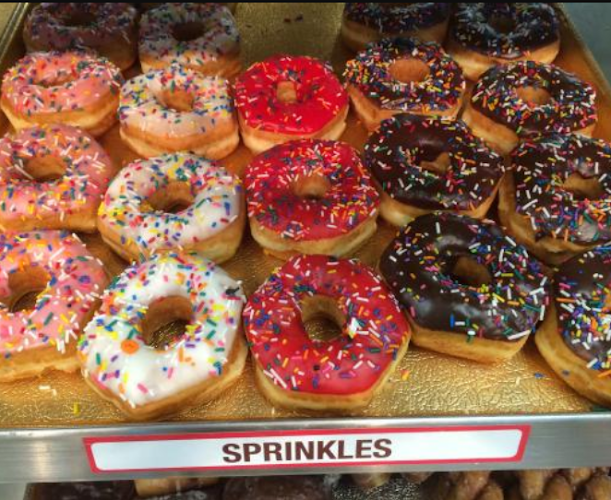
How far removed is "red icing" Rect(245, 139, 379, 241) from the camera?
5.67 ft

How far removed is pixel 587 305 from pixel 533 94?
37.2 inches

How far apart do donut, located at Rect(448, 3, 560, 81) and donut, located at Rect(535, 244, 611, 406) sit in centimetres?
98

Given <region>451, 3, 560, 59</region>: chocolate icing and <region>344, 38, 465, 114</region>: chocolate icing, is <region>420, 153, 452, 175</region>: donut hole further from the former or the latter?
<region>451, 3, 560, 59</region>: chocolate icing

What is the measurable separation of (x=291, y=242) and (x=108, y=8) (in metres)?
1.38

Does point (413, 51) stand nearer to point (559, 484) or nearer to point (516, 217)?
point (516, 217)

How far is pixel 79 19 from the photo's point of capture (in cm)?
246

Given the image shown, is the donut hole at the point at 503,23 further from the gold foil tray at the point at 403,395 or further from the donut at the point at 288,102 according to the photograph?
the gold foil tray at the point at 403,395

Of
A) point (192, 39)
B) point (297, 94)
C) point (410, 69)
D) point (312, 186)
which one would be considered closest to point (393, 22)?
point (410, 69)

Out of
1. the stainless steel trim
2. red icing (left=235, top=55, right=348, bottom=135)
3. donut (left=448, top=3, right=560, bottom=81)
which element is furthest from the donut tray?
donut (left=448, top=3, right=560, bottom=81)

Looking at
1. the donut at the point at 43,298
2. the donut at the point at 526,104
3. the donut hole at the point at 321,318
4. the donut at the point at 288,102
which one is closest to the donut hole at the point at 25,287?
the donut at the point at 43,298

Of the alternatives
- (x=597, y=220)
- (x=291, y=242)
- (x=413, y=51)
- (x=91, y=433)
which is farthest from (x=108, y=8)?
(x=597, y=220)

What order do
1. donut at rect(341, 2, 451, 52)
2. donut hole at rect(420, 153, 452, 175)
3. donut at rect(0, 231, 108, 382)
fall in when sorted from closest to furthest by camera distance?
donut at rect(0, 231, 108, 382) → donut hole at rect(420, 153, 452, 175) → donut at rect(341, 2, 451, 52)

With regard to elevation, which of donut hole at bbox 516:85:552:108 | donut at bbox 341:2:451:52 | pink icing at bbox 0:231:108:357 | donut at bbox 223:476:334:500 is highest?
donut at bbox 341:2:451:52

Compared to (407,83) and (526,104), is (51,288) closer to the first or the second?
(407,83)
